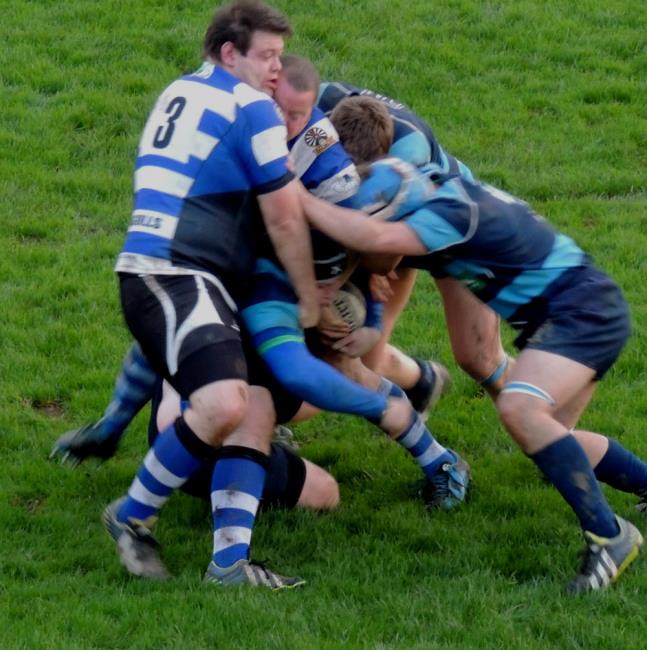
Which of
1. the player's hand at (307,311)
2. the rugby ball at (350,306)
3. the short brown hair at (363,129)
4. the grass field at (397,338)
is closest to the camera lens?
the grass field at (397,338)

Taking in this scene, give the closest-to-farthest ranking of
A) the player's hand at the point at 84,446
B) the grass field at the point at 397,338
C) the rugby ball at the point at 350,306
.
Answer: the grass field at the point at 397,338, the rugby ball at the point at 350,306, the player's hand at the point at 84,446

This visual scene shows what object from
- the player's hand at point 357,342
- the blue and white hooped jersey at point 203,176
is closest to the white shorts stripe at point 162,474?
the blue and white hooped jersey at point 203,176

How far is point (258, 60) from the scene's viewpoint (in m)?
5.77

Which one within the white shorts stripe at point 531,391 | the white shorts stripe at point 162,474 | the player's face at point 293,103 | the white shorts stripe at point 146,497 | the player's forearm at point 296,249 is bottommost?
the white shorts stripe at point 146,497

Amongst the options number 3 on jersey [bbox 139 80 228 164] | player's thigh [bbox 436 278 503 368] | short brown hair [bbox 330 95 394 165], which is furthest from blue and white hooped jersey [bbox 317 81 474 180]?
number 3 on jersey [bbox 139 80 228 164]

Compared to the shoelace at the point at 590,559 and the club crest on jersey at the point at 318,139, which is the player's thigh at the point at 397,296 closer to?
the club crest on jersey at the point at 318,139

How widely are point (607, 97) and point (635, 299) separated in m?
3.56

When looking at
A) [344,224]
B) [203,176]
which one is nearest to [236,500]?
[344,224]

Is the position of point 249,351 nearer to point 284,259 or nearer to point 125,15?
point 284,259

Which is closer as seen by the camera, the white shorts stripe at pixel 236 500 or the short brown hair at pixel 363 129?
the white shorts stripe at pixel 236 500

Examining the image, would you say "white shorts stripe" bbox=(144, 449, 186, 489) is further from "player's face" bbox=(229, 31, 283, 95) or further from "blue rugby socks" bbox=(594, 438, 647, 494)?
"blue rugby socks" bbox=(594, 438, 647, 494)

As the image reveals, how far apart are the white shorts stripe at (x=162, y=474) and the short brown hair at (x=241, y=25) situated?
1.67 m

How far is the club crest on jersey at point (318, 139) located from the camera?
587 centimetres

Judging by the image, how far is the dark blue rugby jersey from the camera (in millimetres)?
5559
